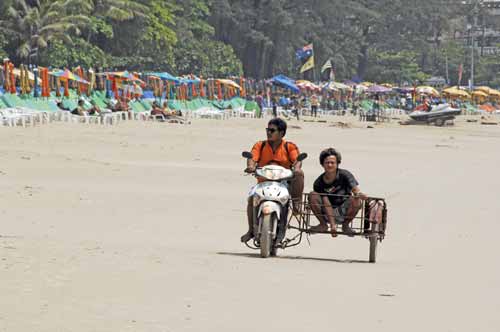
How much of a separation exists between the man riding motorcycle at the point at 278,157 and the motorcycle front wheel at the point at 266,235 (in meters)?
0.25

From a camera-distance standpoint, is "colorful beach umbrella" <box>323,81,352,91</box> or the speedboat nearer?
the speedboat

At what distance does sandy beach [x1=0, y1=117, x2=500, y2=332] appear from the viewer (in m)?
6.09

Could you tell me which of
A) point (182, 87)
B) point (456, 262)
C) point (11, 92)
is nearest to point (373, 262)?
point (456, 262)

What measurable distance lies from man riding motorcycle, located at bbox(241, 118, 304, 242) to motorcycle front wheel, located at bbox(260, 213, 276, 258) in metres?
0.25

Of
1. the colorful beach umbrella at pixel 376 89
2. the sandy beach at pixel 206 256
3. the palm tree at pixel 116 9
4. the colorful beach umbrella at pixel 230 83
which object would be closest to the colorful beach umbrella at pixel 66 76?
the palm tree at pixel 116 9

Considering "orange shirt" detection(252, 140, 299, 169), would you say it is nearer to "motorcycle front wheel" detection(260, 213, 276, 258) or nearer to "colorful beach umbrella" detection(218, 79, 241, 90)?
"motorcycle front wheel" detection(260, 213, 276, 258)

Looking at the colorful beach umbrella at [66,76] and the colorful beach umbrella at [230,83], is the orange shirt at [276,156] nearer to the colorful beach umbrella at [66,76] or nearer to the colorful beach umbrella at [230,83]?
the colorful beach umbrella at [66,76]

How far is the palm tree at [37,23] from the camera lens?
45.3m

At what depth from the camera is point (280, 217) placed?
358 inches

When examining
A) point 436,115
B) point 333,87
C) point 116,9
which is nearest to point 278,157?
point 116,9

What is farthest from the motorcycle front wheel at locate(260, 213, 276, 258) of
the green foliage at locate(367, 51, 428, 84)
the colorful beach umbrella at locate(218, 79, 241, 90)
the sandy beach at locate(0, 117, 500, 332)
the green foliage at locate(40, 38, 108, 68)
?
the green foliage at locate(367, 51, 428, 84)

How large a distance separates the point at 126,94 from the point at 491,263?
33619 mm

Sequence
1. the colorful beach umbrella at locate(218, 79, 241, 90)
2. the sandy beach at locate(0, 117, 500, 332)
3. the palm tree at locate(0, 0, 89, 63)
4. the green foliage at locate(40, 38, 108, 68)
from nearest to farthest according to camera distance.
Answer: the sandy beach at locate(0, 117, 500, 332)
the palm tree at locate(0, 0, 89, 63)
the green foliage at locate(40, 38, 108, 68)
the colorful beach umbrella at locate(218, 79, 241, 90)

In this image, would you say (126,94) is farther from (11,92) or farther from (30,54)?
(11,92)
